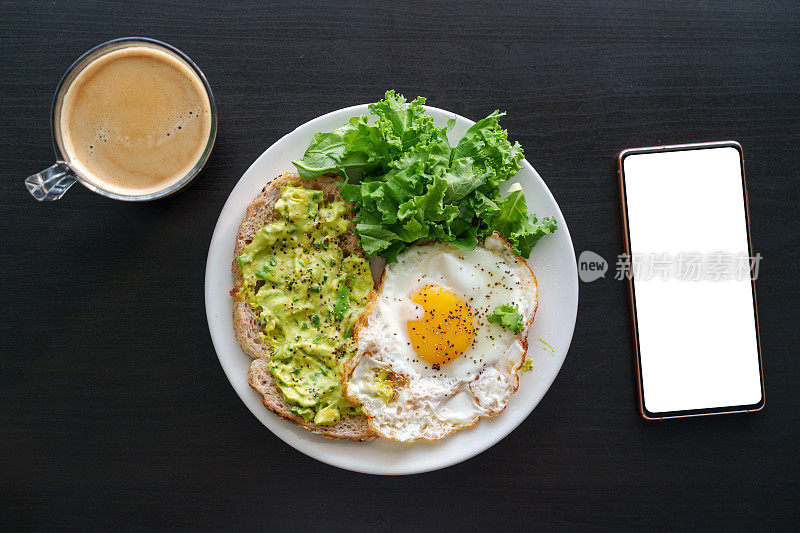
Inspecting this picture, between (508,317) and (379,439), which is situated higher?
(508,317)

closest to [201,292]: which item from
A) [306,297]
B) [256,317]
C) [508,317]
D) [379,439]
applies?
[256,317]

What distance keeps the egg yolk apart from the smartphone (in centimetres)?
81

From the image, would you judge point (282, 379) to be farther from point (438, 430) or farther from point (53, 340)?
point (53, 340)

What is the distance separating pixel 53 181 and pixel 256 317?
914 mm

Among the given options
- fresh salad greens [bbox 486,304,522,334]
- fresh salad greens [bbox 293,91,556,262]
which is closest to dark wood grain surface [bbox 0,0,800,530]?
fresh salad greens [bbox 293,91,556,262]

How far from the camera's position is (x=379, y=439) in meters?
2.24

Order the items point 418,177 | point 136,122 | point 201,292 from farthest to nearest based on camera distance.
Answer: point 201,292
point 136,122
point 418,177

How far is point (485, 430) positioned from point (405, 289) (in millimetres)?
642

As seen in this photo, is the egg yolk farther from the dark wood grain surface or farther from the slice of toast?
the dark wood grain surface

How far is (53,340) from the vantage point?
2.45 m

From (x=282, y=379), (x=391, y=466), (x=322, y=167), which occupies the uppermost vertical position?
(x=322, y=167)

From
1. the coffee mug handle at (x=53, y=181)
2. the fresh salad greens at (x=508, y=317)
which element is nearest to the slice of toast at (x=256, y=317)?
the fresh salad greens at (x=508, y=317)

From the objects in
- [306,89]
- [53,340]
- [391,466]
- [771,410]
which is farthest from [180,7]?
[771,410]

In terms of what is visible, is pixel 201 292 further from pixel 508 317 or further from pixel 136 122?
pixel 508 317
